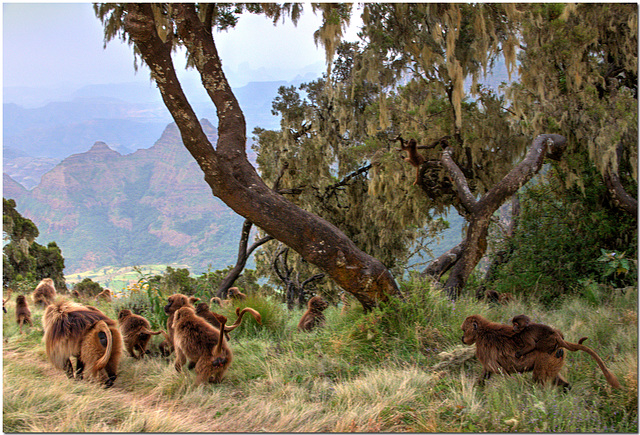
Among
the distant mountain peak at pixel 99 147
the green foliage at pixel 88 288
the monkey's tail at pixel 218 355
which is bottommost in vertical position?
A: the green foliage at pixel 88 288

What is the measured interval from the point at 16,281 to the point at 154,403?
10.8 meters

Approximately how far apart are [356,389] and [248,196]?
2.45 m

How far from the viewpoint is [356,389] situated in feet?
12.2

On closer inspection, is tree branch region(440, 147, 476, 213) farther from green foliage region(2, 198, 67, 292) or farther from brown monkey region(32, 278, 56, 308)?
green foliage region(2, 198, 67, 292)

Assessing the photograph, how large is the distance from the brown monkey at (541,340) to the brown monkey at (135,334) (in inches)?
154

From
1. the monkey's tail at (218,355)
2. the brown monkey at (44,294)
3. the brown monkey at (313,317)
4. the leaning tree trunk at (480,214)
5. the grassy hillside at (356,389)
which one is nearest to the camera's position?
the grassy hillside at (356,389)

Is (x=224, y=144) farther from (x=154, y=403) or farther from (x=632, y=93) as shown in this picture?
(x=632, y=93)

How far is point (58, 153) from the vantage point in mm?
69438

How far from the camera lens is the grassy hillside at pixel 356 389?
3145mm

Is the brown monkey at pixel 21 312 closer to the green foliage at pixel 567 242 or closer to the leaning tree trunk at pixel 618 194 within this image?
the green foliage at pixel 567 242

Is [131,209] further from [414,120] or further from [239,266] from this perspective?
[414,120]

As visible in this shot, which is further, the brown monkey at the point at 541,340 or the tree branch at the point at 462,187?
the tree branch at the point at 462,187

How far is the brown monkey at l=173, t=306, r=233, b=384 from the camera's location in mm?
4105

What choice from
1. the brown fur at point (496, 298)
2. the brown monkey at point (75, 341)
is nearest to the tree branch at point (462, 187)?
the brown fur at point (496, 298)
